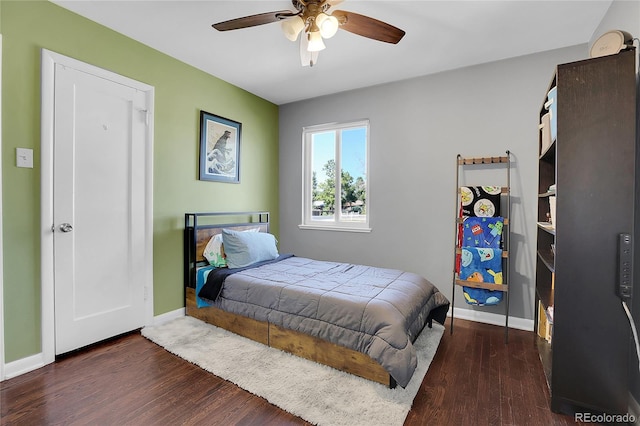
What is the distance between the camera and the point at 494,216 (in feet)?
9.30

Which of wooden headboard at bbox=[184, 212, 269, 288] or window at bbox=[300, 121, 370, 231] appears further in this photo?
window at bbox=[300, 121, 370, 231]

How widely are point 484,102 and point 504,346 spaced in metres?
2.35

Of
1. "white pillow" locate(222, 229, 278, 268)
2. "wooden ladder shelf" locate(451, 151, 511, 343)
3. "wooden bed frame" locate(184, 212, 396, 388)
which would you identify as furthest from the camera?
"white pillow" locate(222, 229, 278, 268)

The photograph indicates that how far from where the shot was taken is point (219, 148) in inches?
138

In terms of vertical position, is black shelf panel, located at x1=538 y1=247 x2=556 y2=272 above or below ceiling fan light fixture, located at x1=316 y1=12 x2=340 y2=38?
below

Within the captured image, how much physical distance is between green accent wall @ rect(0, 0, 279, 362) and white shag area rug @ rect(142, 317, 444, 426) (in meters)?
0.75

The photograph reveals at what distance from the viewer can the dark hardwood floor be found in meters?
1.64

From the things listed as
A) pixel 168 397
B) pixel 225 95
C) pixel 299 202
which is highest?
pixel 225 95

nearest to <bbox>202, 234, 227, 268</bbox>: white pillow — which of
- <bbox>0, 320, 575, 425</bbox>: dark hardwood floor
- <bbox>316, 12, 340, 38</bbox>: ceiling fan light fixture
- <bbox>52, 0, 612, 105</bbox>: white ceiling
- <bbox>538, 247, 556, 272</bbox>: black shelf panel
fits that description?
<bbox>0, 320, 575, 425</bbox>: dark hardwood floor

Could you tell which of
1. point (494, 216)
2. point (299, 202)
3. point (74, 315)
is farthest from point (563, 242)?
point (74, 315)

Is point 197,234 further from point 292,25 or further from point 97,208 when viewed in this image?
point 292,25

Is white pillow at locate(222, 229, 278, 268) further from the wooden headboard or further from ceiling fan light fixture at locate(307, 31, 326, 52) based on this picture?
ceiling fan light fixture at locate(307, 31, 326, 52)

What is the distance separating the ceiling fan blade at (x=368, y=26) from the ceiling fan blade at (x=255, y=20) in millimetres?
306

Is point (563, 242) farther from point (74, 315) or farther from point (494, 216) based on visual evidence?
point (74, 315)
